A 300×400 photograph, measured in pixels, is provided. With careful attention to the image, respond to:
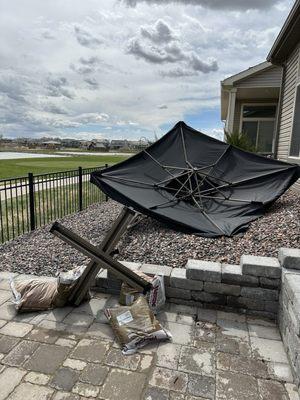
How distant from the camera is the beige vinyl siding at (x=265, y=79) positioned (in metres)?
10.1

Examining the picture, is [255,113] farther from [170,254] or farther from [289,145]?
[170,254]

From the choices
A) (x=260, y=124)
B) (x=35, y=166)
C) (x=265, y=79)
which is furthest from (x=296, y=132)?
(x=35, y=166)

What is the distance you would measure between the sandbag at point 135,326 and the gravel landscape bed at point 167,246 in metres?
0.99

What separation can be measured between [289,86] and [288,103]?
0.44 meters

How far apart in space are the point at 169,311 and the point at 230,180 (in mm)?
2998

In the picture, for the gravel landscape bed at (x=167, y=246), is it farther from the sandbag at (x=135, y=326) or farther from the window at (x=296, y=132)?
the window at (x=296, y=132)

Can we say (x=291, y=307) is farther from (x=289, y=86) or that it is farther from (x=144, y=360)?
(x=289, y=86)

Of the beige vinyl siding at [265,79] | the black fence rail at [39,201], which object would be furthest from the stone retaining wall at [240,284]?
the beige vinyl siding at [265,79]

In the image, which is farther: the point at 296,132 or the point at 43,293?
the point at 296,132

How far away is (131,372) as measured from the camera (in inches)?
84.7

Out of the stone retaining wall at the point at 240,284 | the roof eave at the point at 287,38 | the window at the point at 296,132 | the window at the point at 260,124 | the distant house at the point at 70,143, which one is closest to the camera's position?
the stone retaining wall at the point at 240,284

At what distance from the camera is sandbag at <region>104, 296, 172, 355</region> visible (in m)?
2.44

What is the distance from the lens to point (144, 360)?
2.28m

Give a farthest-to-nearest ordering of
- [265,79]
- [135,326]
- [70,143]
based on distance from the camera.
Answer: [70,143], [265,79], [135,326]
